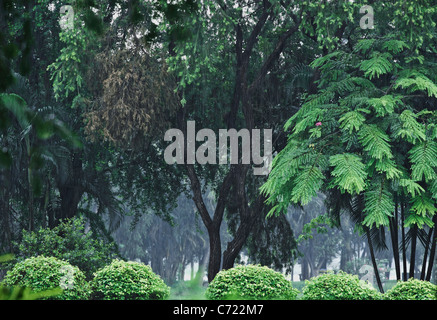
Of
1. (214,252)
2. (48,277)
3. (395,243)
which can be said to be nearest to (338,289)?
(395,243)

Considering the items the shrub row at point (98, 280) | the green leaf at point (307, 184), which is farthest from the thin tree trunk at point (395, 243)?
the shrub row at point (98, 280)

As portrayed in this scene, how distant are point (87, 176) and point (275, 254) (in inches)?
209

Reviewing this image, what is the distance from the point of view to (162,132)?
13969 mm

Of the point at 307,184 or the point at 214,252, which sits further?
the point at 214,252

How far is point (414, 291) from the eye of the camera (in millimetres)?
8820

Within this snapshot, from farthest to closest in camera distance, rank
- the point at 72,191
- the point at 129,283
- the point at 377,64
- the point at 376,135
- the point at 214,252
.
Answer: the point at 72,191 < the point at 214,252 < the point at 377,64 < the point at 376,135 < the point at 129,283

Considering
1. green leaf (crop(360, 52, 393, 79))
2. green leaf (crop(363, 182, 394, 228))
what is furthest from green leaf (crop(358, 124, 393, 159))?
green leaf (crop(360, 52, 393, 79))

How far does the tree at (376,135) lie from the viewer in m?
9.44

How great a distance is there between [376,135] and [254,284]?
3028mm

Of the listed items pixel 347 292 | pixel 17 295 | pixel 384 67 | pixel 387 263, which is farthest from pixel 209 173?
pixel 387 263

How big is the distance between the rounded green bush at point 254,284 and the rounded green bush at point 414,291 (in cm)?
150

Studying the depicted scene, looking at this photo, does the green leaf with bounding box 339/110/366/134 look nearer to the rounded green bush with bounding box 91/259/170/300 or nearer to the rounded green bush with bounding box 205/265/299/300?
the rounded green bush with bounding box 205/265/299/300

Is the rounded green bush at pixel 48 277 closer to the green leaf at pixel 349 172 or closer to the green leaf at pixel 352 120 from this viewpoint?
the green leaf at pixel 349 172

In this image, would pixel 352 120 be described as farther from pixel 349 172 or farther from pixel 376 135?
pixel 349 172
